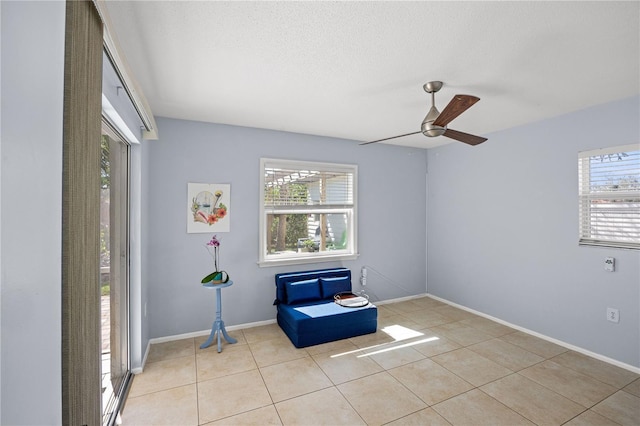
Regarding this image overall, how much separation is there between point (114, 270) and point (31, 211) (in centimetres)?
199

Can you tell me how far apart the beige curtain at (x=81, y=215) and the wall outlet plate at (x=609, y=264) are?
4.17 meters

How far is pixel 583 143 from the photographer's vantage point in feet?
10.2

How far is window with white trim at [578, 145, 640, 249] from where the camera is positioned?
2.79m

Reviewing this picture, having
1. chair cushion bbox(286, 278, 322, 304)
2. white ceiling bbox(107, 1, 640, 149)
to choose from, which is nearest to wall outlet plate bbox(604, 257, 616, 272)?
white ceiling bbox(107, 1, 640, 149)

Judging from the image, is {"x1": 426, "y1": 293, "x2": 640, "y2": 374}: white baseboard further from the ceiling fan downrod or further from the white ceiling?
the ceiling fan downrod

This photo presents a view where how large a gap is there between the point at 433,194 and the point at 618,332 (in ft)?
9.11

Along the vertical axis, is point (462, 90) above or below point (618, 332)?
above

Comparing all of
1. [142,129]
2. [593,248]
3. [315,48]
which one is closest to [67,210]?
[315,48]

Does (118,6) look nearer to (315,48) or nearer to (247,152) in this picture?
(315,48)

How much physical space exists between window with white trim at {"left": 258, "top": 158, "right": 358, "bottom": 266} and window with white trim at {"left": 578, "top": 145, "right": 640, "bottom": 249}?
105 inches

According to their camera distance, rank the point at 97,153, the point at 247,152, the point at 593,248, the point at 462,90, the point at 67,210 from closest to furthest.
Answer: the point at 67,210
the point at 97,153
the point at 462,90
the point at 593,248
the point at 247,152

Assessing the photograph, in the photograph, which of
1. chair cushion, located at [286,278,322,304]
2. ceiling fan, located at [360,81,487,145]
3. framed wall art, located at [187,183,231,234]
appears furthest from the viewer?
chair cushion, located at [286,278,322,304]

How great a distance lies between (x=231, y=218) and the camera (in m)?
3.65

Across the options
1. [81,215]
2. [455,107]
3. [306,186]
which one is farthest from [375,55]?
[306,186]
